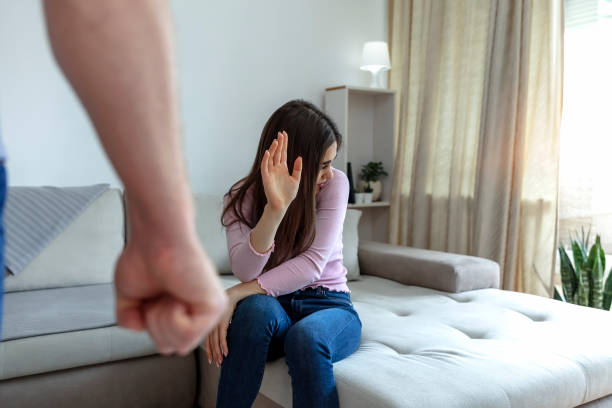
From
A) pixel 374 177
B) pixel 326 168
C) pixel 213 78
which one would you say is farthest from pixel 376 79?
pixel 326 168

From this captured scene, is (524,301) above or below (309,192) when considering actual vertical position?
below

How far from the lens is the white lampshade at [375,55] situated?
10.9ft

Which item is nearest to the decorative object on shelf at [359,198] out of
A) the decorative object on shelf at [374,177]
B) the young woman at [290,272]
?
the decorative object on shelf at [374,177]

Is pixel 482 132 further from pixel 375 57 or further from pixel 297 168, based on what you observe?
pixel 297 168

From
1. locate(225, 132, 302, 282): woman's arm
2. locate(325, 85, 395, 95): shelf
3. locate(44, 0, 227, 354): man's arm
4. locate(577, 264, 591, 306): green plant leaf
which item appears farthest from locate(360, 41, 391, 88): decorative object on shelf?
locate(44, 0, 227, 354): man's arm

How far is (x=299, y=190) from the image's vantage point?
170 centimetres

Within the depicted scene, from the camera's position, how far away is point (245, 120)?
3.14 metres

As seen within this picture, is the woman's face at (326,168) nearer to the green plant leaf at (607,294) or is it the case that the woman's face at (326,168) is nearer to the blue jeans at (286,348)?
the blue jeans at (286,348)

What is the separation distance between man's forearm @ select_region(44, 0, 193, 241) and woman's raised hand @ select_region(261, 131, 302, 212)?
100cm

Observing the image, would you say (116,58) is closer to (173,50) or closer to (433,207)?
(173,50)

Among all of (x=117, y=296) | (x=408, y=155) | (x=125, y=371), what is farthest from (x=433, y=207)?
(x=117, y=296)

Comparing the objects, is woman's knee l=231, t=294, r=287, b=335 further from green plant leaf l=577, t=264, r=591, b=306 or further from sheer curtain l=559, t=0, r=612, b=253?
sheer curtain l=559, t=0, r=612, b=253

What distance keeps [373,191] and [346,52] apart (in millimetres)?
873

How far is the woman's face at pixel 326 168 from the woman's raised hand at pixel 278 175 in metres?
0.33
